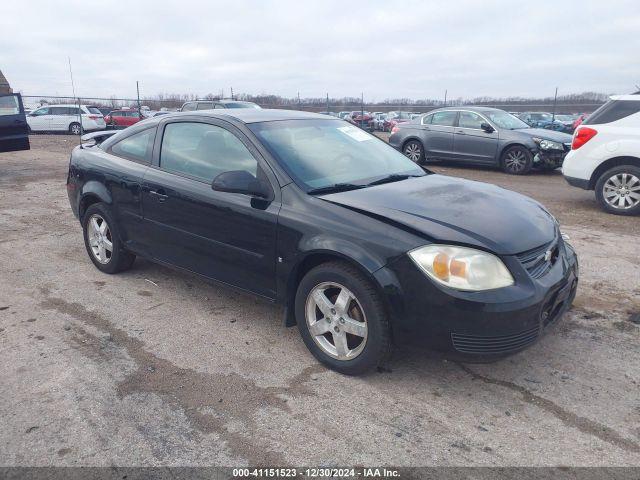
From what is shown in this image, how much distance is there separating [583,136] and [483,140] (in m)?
4.48

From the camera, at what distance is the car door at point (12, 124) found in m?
10.5

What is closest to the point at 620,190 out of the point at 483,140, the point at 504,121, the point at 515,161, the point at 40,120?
the point at 515,161

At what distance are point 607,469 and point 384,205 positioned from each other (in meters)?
1.80

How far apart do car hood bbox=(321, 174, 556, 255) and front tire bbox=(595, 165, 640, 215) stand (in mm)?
4813

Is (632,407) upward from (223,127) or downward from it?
downward

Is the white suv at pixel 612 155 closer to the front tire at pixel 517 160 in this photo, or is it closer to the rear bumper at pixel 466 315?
the front tire at pixel 517 160

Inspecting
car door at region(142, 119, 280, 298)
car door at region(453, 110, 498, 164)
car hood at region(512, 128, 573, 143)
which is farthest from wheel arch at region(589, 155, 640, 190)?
car door at region(142, 119, 280, 298)

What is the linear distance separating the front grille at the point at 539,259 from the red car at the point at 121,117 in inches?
1079

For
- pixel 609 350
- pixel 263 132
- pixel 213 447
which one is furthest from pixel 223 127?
pixel 609 350

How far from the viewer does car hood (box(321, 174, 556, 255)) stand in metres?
3.04

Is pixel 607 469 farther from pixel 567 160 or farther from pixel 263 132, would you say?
pixel 567 160

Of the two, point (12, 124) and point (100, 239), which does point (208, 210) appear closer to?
point (100, 239)

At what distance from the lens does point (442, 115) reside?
13.2 meters

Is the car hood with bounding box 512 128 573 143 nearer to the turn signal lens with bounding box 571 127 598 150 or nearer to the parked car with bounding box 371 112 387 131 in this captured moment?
the turn signal lens with bounding box 571 127 598 150
